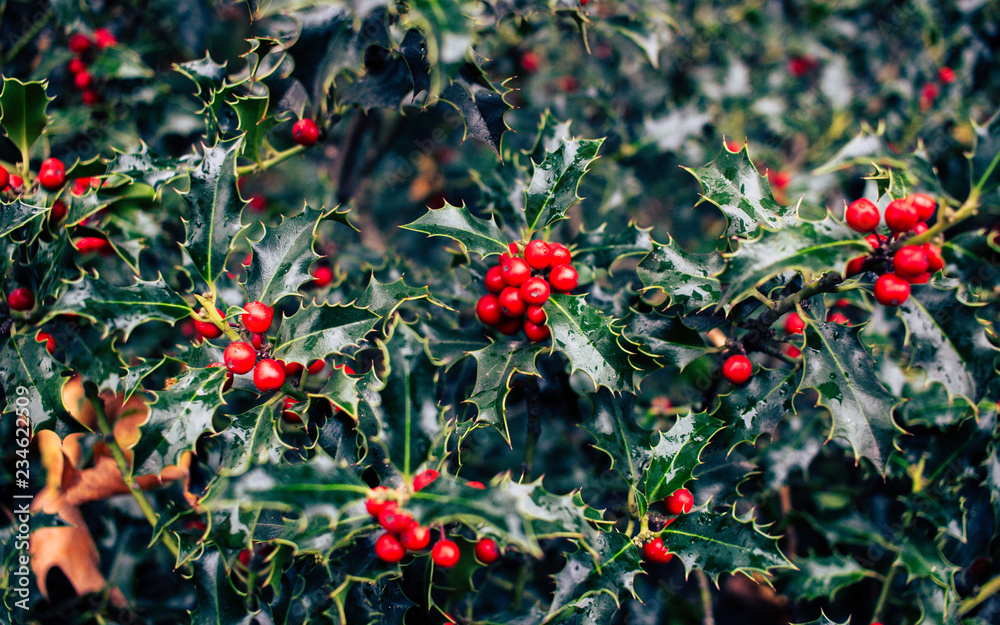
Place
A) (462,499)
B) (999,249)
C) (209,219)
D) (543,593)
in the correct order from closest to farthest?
(462,499) < (209,219) < (999,249) < (543,593)

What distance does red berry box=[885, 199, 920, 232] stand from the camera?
121 cm

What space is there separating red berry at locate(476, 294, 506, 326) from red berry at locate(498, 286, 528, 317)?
0.06 metres

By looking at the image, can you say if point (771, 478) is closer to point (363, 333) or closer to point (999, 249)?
point (999, 249)

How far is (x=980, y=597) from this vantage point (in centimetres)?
180

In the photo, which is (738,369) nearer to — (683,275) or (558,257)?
(683,275)

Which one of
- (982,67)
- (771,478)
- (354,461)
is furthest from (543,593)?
(982,67)

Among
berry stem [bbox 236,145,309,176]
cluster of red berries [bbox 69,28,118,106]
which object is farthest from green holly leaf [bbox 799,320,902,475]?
cluster of red berries [bbox 69,28,118,106]

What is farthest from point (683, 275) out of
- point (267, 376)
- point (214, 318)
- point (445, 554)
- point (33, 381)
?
point (33, 381)

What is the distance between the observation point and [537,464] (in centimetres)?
233

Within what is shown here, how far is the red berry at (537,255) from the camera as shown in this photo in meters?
1.39

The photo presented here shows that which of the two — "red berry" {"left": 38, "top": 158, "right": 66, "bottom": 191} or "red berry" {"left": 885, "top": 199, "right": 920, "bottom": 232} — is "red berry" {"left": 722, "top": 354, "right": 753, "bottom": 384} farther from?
"red berry" {"left": 38, "top": 158, "right": 66, "bottom": 191}

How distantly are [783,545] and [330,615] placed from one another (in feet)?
5.86

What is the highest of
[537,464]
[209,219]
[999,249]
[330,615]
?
[209,219]

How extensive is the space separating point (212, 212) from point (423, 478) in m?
0.82
